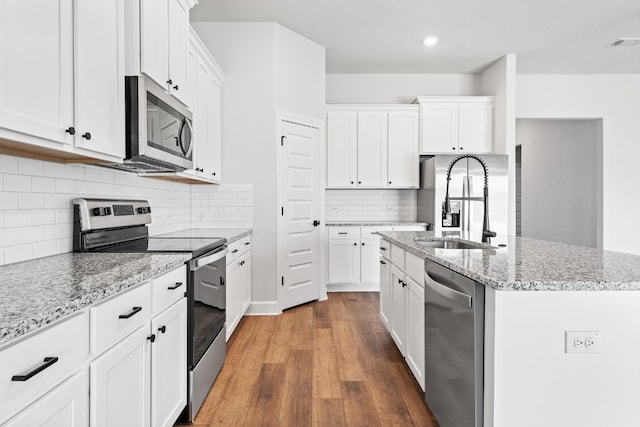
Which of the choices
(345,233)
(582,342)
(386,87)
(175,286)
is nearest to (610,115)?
(386,87)

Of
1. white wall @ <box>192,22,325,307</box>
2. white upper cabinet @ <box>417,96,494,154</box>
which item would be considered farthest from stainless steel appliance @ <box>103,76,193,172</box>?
white upper cabinet @ <box>417,96,494,154</box>

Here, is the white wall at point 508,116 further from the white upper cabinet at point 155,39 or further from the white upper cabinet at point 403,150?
the white upper cabinet at point 155,39

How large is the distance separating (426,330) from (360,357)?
3.17 ft

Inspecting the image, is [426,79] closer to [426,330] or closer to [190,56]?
[190,56]

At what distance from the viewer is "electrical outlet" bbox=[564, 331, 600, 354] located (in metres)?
1.24

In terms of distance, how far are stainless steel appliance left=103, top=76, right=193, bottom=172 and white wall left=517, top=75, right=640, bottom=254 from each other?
492cm

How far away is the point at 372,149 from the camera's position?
5074mm

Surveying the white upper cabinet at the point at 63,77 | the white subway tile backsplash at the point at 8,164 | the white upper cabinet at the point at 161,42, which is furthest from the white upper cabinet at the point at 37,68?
the white upper cabinet at the point at 161,42

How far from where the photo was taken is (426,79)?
5398mm

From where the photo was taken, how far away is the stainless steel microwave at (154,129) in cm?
183

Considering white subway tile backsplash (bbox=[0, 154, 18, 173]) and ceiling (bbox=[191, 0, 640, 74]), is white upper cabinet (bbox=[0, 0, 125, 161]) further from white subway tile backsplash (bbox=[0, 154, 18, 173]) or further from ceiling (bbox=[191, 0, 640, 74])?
ceiling (bbox=[191, 0, 640, 74])

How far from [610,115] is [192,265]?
20.5 ft

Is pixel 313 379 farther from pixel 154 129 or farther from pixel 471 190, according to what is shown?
pixel 471 190

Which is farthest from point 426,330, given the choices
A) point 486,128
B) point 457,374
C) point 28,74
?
point 486,128
